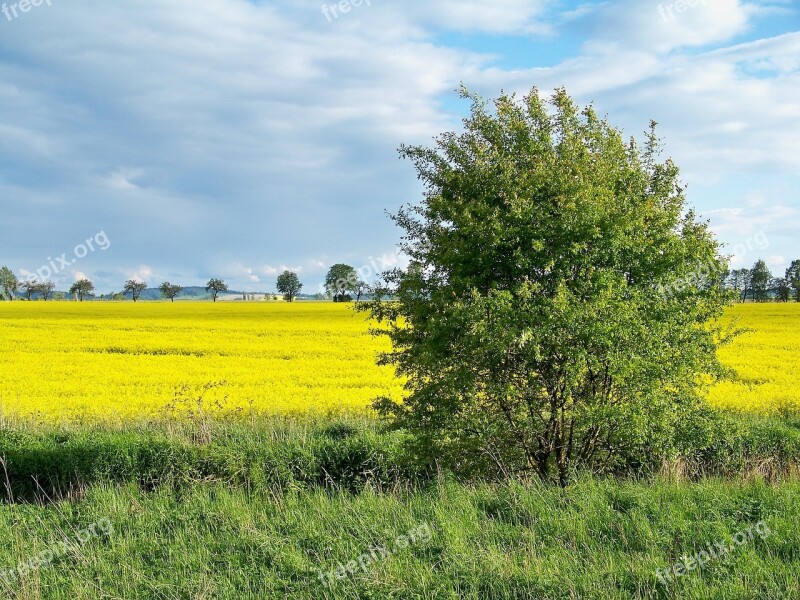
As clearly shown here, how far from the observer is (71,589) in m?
6.68

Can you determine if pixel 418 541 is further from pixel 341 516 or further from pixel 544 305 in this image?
pixel 544 305

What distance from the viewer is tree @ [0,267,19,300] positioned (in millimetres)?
165625

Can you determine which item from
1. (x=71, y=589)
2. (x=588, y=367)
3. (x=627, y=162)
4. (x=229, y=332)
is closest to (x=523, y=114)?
(x=627, y=162)

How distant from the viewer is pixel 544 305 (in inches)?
354

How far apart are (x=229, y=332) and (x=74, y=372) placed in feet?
65.5

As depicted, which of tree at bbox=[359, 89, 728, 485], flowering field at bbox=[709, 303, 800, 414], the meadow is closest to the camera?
the meadow

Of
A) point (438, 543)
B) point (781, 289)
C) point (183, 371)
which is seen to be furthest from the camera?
point (781, 289)

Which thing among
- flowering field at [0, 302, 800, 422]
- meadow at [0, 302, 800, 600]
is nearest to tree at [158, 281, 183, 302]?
flowering field at [0, 302, 800, 422]

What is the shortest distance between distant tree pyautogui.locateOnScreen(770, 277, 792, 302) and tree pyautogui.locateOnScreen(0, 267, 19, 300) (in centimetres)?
17733

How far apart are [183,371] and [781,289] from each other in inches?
4927

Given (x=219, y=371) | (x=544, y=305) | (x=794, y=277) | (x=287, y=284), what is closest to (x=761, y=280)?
(x=794, y=277)

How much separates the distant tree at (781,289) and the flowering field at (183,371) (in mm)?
102376

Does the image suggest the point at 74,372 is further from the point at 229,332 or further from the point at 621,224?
the point at 621,224

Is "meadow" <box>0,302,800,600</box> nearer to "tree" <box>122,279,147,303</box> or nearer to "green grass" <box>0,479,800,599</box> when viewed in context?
"green grass" <box>0,479,800,599</box>
